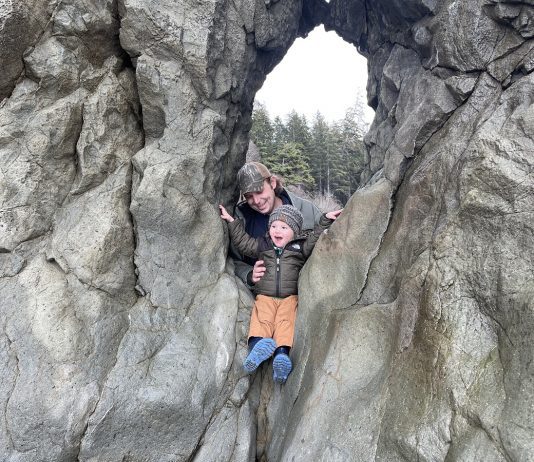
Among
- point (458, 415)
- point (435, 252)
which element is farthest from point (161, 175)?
point (458, 415)

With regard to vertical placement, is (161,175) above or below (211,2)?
below

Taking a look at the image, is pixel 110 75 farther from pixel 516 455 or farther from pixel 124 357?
pixel 516 455

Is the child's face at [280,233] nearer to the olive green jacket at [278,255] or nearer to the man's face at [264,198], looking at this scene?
the olive green jacket at [278,255]

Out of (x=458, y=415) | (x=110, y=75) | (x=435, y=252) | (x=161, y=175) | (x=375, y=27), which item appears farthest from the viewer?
(x=375, y=27)

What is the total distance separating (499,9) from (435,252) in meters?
3.28

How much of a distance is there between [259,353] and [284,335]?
21.7 inches

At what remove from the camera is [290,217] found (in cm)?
626

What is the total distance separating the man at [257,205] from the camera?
6605 millimetres

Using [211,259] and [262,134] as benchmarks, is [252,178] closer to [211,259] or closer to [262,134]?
[211,259]

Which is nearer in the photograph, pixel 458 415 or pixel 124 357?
pixel 458 415

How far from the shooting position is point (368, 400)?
14.2ft

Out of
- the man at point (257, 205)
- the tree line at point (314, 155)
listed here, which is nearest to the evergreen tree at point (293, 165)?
the tree line at point (314, 155)

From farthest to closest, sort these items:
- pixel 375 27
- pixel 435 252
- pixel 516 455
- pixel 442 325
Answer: pixel 375 27 < pixel 435 252 < pixel 442 325 < pixel 516 455

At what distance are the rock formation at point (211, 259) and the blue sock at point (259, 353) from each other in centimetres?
46
